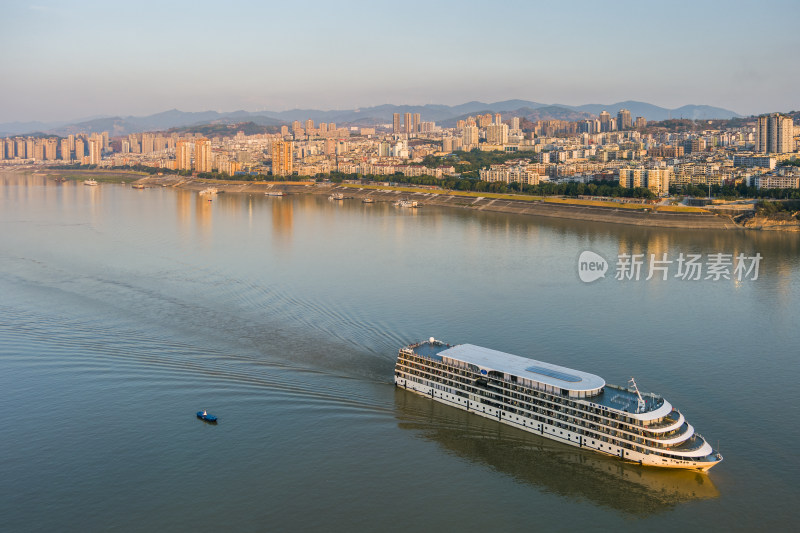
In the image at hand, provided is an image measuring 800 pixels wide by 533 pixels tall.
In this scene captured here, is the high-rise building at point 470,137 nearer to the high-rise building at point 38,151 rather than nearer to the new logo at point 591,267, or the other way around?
the high-rise building at point 38,151

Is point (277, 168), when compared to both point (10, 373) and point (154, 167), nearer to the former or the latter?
point (154, 167)

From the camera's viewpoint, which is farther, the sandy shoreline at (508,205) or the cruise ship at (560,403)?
the sandy shoreline at (508,205)

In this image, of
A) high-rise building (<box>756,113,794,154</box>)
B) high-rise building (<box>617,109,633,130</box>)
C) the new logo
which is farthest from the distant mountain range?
the new logo

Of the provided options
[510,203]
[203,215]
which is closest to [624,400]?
[203,215]

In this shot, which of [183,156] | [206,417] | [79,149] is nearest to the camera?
[206,417]

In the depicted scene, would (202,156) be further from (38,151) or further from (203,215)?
(38,151)

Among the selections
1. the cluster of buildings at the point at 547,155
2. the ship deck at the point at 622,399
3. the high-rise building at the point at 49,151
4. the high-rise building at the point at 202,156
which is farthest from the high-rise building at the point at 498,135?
the ship deck at the point at 622,399

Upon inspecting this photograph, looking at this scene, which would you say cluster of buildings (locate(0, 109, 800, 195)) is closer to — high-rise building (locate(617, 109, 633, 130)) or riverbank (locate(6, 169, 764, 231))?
high-rise building (locate(617, 109, 633, 130))
